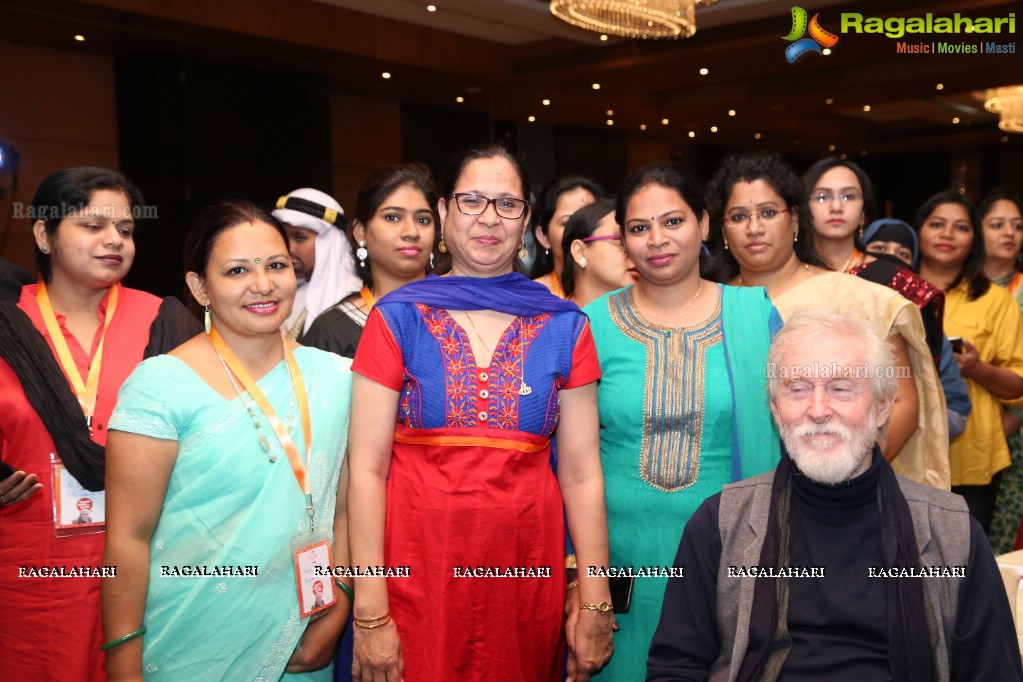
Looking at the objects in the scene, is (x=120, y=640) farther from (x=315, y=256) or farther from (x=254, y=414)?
(x=315, y=256)

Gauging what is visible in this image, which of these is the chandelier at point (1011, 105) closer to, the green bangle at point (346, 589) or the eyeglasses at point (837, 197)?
the eyeglasses at point (837, 197)

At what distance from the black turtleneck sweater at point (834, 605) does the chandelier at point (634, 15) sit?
4.10 meters

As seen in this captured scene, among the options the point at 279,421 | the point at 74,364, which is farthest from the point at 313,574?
the point at 74,364

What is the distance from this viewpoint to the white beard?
178cm

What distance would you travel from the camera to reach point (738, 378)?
231cm

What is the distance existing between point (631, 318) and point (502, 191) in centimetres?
54

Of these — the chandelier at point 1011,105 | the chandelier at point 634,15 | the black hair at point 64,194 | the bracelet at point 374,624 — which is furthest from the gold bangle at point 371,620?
the chandelier at point 1011,105

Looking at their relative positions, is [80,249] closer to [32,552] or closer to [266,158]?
[32,552]

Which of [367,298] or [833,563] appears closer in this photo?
[833,563]

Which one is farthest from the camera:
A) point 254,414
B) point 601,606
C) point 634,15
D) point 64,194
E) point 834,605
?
point 634,15

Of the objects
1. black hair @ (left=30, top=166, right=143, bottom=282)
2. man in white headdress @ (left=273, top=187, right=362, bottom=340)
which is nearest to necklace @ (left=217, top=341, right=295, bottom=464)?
black hair @ (left=30, top=166, right=143, bottom=282)

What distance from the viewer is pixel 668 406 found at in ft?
7.59

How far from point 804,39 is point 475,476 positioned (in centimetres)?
737

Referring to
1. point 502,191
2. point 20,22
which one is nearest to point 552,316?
point 502,191
